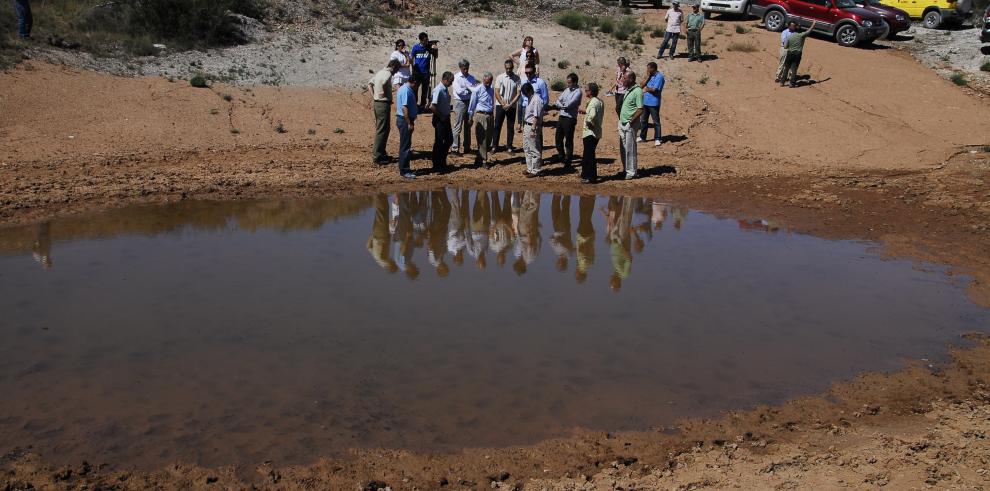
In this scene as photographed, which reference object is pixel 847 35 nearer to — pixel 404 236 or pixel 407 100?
pixel 407 100

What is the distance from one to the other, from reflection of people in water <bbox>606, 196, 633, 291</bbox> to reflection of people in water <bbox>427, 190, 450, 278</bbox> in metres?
2.06

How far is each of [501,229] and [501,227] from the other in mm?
121

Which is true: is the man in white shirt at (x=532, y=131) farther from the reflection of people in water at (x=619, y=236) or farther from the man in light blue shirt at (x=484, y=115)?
the reflection of people in water at (x=619, y=236)

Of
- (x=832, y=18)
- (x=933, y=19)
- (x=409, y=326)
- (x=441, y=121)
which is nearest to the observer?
(x=409, y=326)

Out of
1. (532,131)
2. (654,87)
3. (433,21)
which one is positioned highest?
(433,21)

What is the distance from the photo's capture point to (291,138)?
17.4 m

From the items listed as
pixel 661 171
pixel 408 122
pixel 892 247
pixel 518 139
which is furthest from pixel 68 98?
pixel 892 247

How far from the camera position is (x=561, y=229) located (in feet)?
41.1

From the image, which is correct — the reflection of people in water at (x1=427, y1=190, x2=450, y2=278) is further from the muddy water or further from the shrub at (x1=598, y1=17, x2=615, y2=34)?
the shrub at (x1=598, y1=17, x2=615, y2=34)

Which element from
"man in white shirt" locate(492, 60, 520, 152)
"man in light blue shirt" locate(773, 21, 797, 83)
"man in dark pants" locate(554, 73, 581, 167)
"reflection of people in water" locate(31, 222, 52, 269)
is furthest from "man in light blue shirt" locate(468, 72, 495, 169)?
"man in light blue shirt" locate(773, 21, 797, 83)

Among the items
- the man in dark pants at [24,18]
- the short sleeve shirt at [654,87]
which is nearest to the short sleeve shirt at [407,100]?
the short sleeve shirt at [654,87]

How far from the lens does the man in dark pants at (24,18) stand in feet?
62.9

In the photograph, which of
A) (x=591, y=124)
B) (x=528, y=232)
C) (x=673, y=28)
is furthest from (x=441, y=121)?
(x=673, y=28)

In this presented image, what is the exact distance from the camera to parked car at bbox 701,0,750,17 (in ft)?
94.6
